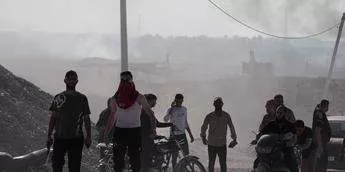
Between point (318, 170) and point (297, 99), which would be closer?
point (318, 170)

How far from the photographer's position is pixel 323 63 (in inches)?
3661

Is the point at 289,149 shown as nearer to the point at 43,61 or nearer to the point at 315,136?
the point at 315,136

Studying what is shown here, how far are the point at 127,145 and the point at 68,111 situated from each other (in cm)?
120

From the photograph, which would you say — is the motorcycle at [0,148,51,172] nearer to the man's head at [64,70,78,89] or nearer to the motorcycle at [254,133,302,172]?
the man's head at [64,70,78,89]

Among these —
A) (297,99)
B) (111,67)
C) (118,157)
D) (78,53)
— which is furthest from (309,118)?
(78,53)

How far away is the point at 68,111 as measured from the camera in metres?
8.06

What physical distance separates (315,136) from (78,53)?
99.6m

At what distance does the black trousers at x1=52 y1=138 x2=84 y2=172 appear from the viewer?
26.8 feet

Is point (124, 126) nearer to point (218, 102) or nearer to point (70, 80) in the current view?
point (70, 80)

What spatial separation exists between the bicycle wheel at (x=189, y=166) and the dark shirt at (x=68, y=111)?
2.88 m

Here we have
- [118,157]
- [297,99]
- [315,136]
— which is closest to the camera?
[118,157]

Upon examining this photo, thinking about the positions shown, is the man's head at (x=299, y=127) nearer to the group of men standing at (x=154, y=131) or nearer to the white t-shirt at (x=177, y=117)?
the group of men standing at (x=154, y=131)

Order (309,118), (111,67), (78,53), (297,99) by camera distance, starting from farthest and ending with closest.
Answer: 1. (78,53)
2. (111,67)
3. (297,99)
4. (309,118)

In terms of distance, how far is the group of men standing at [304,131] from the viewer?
Result: 26.3 feet
